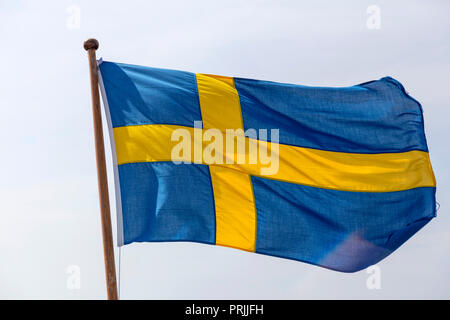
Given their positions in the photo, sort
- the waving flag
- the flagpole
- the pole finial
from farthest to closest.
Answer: the waving flag → the pole finial → the flagpole

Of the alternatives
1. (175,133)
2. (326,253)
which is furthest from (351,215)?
(175,133)

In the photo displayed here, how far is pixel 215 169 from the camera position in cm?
1398

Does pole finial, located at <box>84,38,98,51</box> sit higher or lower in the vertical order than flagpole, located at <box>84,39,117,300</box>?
higher

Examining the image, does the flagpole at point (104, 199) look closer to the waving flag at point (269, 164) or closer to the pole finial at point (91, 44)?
the pole finial at point (91, 44)

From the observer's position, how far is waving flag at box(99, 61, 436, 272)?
13570 millimetres

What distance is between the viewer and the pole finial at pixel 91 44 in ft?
44.1

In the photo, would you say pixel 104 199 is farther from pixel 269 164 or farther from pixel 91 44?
pixel 269 164

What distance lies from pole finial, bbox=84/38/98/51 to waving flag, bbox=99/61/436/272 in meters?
0.58

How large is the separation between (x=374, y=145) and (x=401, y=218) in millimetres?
1454

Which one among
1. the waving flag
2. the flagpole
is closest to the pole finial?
the flagpole

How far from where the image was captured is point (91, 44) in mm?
13453

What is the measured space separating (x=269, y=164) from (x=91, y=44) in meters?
3.82

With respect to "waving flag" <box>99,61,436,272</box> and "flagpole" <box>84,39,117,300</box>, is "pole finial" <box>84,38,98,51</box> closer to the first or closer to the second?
"flagpole" <box>84,39,117,300</box>

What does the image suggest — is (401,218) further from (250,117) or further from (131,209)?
(131,209)
